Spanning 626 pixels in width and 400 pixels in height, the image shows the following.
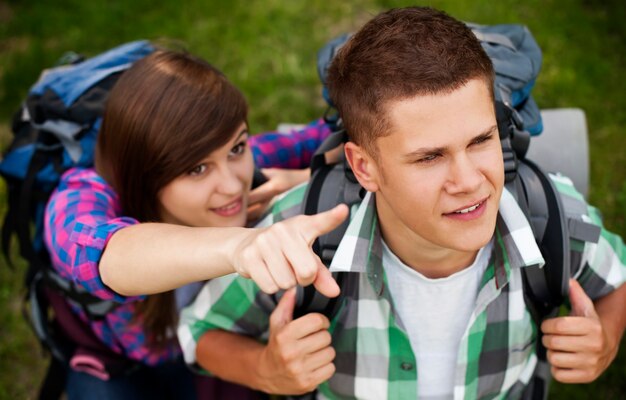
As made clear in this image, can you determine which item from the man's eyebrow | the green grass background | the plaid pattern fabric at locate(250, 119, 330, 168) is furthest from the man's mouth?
the green grass background

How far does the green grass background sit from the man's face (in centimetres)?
265

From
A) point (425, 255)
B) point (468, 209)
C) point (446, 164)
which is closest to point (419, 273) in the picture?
point (425, 255)

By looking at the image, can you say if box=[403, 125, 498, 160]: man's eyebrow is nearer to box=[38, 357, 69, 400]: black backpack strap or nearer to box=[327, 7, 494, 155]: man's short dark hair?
box=[327, 7, 494, 155]: man's short dark hair

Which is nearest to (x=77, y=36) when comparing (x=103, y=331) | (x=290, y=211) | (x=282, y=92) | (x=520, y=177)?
(x=282, y=92)

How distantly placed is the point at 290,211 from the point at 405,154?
61cm

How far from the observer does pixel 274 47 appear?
579 centimetres

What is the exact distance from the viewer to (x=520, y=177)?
8.19 feet

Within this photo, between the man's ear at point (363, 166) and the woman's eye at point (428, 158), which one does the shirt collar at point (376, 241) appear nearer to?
the man's ear at point (363, 166)

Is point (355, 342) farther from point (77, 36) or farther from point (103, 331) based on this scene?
point (77, 36)

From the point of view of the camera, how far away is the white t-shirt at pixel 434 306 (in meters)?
A: 2.52

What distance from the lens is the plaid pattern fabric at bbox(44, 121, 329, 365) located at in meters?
2.43

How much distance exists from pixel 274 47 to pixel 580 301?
153 inches

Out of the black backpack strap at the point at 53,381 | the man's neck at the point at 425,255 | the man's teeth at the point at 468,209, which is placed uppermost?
the man's teeth at the point at 468,209

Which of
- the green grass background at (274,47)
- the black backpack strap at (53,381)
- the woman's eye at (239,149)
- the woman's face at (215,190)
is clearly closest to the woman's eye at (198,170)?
the woman's face at (215,190)
